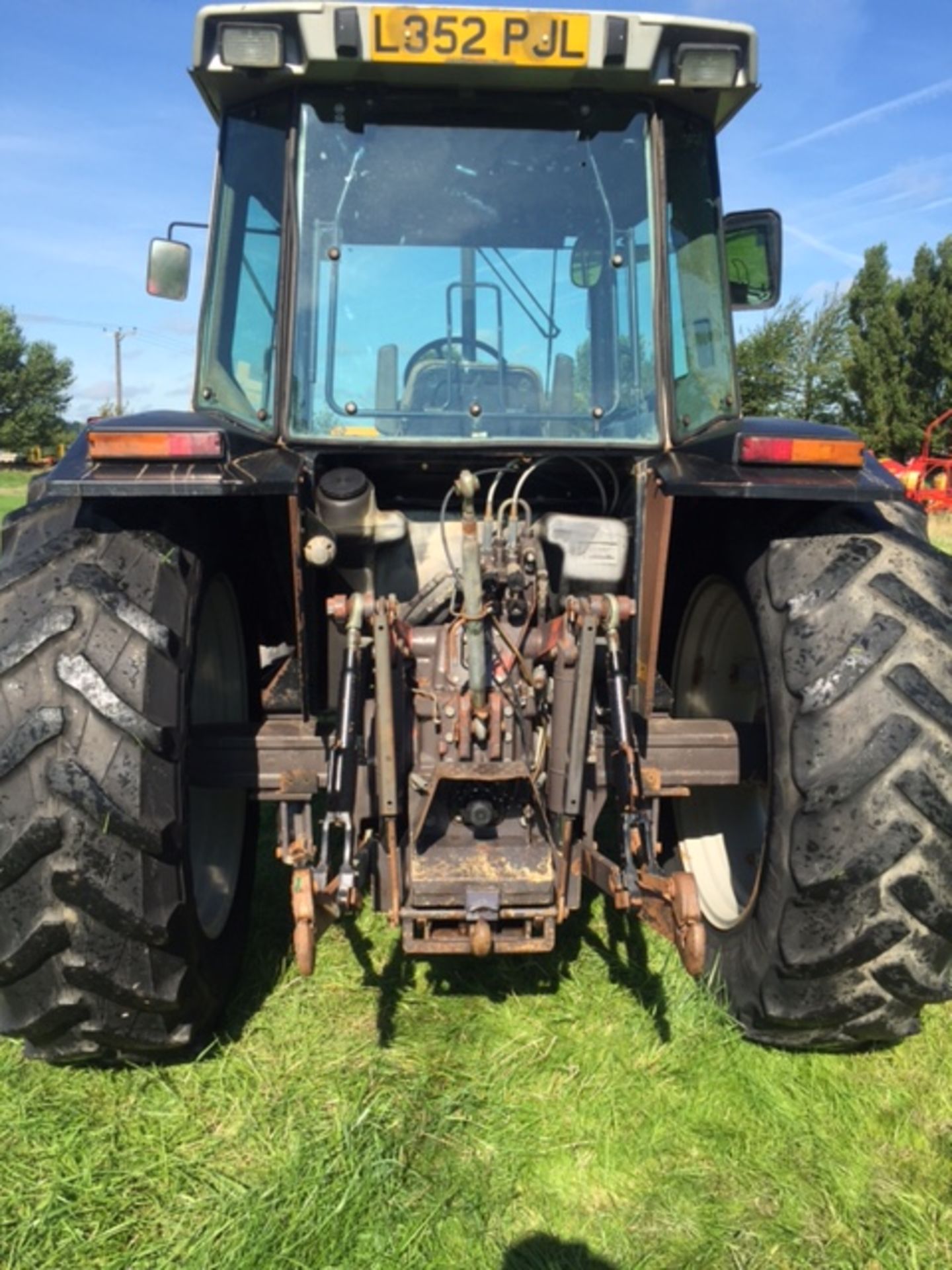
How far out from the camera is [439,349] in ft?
9.58

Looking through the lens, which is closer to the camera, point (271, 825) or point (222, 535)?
point (222, 535)

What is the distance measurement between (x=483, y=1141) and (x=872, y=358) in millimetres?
34025

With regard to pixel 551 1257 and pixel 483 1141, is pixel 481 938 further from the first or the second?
pixel 551 1257

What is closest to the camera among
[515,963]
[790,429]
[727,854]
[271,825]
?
[790,429]

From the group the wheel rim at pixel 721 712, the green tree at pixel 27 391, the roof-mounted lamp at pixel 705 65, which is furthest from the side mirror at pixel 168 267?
the green tree at pixel 27 391

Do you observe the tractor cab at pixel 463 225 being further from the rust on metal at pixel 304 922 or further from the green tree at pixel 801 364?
the green tree at pixel 801 364

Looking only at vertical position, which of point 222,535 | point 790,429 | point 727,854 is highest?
point 790,429

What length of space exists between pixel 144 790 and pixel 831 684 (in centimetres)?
155

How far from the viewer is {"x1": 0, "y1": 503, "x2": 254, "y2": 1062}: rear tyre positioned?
2.19 metres

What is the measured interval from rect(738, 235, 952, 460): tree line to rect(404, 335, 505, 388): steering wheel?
3028cm

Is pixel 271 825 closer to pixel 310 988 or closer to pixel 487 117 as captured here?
pixel 310 988

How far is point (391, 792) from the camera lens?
2.47 meters

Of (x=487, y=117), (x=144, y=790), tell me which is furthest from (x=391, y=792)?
(x=487, y=117)

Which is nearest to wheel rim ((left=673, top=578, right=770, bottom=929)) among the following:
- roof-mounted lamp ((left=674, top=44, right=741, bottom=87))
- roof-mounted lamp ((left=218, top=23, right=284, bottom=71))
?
roof-mounted lamp ((left=674, top=44, right=741, bottom=87))
